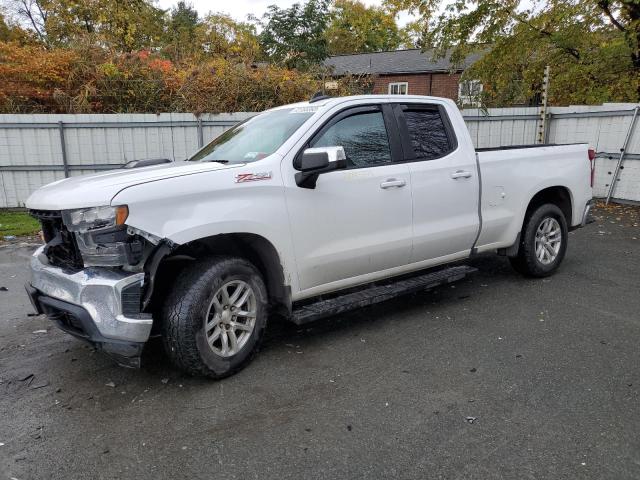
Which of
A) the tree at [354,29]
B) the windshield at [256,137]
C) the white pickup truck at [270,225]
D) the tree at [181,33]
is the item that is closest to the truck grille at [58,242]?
the white pickup truck at [270,225]

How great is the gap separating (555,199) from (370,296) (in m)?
3.18

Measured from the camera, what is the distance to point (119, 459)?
9.24ft

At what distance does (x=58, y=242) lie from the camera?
3645mm

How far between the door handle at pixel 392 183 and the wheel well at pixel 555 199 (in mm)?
2053

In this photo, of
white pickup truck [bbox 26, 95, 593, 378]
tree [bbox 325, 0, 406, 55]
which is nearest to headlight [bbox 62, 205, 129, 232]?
white pickup truck [bbox 26, 95, 593, 378]

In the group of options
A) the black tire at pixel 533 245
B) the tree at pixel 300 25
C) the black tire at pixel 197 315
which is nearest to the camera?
the black tire at pixel 197 315

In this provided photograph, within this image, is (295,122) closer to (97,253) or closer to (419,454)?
(97,253)

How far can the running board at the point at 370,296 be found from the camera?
400 cm

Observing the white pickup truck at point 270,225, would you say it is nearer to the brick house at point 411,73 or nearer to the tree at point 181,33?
the tree at point 181,33

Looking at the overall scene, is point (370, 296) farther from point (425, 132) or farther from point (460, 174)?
point (425, 132)

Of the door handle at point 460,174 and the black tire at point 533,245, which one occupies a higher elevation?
the door handle at point 460,174

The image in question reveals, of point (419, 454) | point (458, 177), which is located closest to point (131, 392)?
point (419, 454)

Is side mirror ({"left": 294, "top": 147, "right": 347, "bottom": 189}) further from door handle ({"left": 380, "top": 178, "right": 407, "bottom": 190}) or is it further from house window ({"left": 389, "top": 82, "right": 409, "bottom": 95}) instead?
house window ({"left": 389, "top": 82, "right": 409, "bottom": 95})

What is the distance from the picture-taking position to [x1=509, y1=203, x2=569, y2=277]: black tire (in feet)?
18.8
